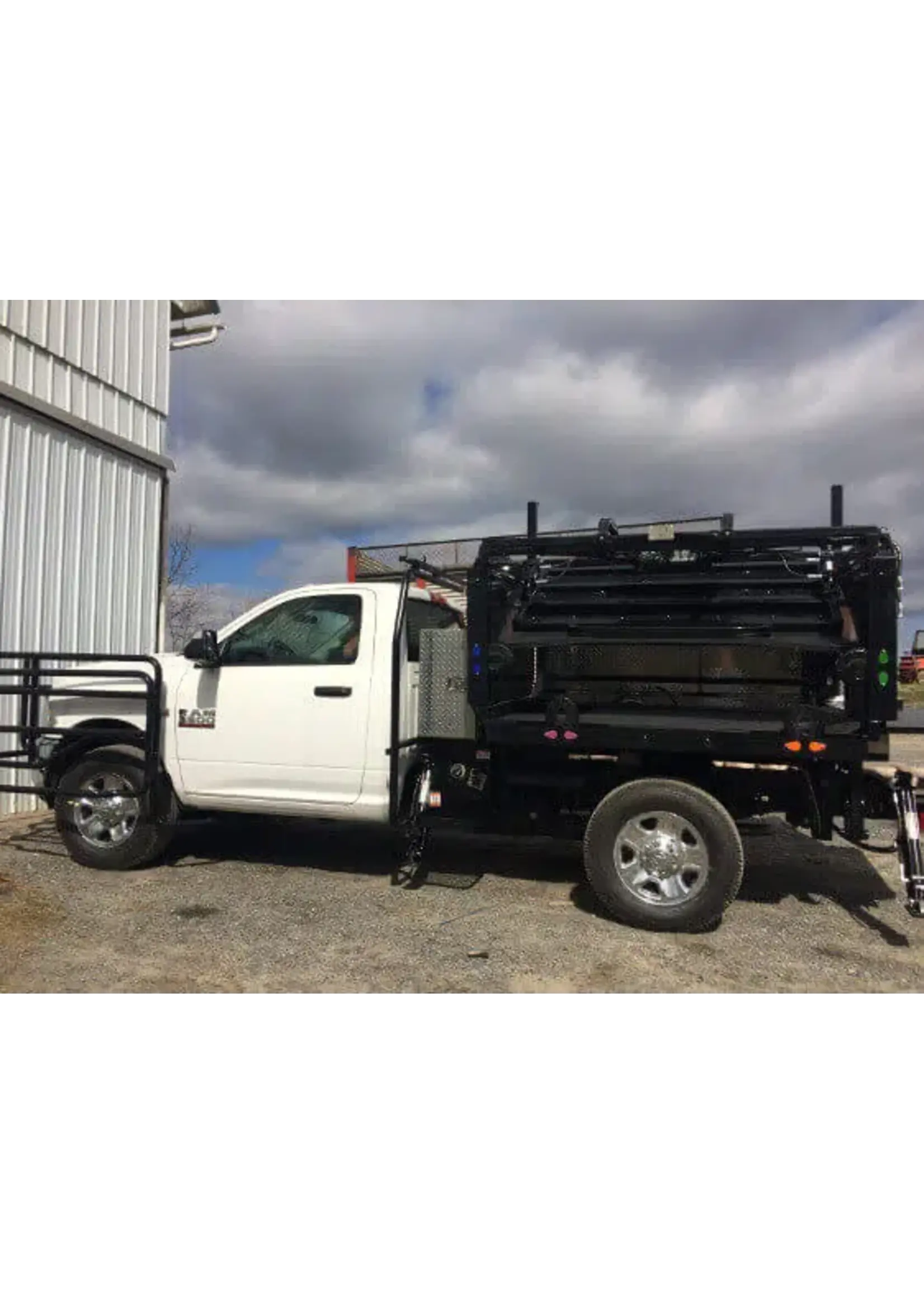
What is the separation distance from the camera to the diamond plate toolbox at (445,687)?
5.62 metres

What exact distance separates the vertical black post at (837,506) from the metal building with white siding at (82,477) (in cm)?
719

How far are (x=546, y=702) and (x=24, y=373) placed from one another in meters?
6.29

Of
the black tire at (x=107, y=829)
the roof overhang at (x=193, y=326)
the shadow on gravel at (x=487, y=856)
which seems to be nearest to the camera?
the shadow on gravel at (x=487, y=856)

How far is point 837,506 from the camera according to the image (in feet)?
16.6

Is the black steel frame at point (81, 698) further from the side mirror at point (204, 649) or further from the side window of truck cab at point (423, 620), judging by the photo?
the side window of truck cab at point (423, 620)

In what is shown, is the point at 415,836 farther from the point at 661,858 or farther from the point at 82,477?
the point at 82,477

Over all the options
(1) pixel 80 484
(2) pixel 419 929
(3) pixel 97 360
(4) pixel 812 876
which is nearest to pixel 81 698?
(2) pixel 419 929

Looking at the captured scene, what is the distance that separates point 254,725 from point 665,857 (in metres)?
2.88

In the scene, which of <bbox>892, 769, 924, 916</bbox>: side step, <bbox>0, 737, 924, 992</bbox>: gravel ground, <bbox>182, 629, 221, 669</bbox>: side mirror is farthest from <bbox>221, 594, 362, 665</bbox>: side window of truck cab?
<bbox>892, 769, 924, 916</bbox>: side step

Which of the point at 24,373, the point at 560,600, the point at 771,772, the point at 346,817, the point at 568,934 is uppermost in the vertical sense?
the point at 24,373

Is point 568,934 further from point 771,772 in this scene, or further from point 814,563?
point 814,563

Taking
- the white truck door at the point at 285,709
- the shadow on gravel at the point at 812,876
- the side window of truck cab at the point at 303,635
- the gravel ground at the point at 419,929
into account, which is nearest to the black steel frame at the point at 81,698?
the white truck door at the point at 285,709

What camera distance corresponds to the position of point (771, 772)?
513cm

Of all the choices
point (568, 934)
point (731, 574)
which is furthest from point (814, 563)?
point (568, 934)
